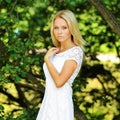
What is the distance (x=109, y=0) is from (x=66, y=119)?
3.08 meters

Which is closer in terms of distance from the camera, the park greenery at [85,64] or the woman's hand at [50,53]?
the woman's hand at [50,53]

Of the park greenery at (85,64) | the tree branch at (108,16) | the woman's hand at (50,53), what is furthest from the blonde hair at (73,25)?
the park greenery at (85,64)

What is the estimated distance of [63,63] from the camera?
418 centimetres

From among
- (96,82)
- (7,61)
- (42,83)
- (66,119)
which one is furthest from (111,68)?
(66,119)

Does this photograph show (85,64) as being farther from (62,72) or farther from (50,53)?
(62,72)

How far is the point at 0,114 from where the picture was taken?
5230mm

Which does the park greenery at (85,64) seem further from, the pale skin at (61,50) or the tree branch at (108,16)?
the pale skin at (61,50)

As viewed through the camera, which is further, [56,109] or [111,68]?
[111,68]

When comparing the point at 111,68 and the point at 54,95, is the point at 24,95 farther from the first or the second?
the point at 54,95

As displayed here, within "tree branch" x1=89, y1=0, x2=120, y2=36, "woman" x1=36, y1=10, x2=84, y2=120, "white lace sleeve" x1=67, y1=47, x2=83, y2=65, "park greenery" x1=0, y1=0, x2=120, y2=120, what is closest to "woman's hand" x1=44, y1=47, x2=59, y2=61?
"woman" x1=36, y1=10, x2=84, y2=120

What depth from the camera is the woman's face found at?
13.9ft

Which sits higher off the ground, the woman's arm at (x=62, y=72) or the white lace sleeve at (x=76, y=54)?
the white lace sleeve at (x=76, y=54)

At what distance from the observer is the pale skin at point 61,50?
13.5 feet

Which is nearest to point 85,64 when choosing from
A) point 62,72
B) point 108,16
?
point 108,16
